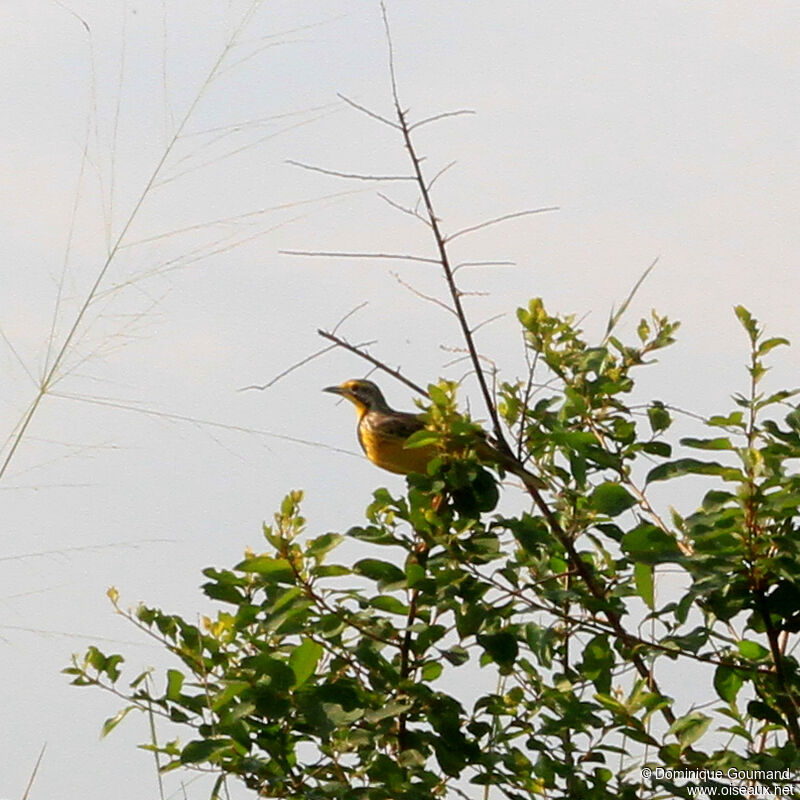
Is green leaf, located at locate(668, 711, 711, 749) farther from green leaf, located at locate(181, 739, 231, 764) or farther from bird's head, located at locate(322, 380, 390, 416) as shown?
bird's head, located at locate(322, 380, 390, 416)

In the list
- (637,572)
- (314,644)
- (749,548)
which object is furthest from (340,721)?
(749,548)

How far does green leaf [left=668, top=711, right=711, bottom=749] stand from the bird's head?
254cm

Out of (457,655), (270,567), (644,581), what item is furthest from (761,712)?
(270,567)

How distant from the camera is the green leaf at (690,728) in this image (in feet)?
8.94

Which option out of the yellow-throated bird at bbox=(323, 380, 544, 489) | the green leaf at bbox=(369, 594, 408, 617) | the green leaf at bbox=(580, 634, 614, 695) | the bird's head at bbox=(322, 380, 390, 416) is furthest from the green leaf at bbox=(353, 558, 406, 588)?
the bird's head at bbox=(322, 380, 390, 416)

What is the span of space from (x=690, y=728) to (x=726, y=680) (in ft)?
0.60

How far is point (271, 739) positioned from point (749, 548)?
947 millimetres

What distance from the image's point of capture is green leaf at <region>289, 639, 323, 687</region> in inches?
107

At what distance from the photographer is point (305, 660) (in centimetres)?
273

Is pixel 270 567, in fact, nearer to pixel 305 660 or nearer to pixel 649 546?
pixel 305 660

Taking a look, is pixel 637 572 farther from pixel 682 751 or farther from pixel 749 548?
pixel 682 751

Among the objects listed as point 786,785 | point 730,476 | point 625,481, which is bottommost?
point 786,785

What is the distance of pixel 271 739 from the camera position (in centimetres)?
283

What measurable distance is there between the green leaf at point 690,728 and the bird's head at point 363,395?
254 cm
